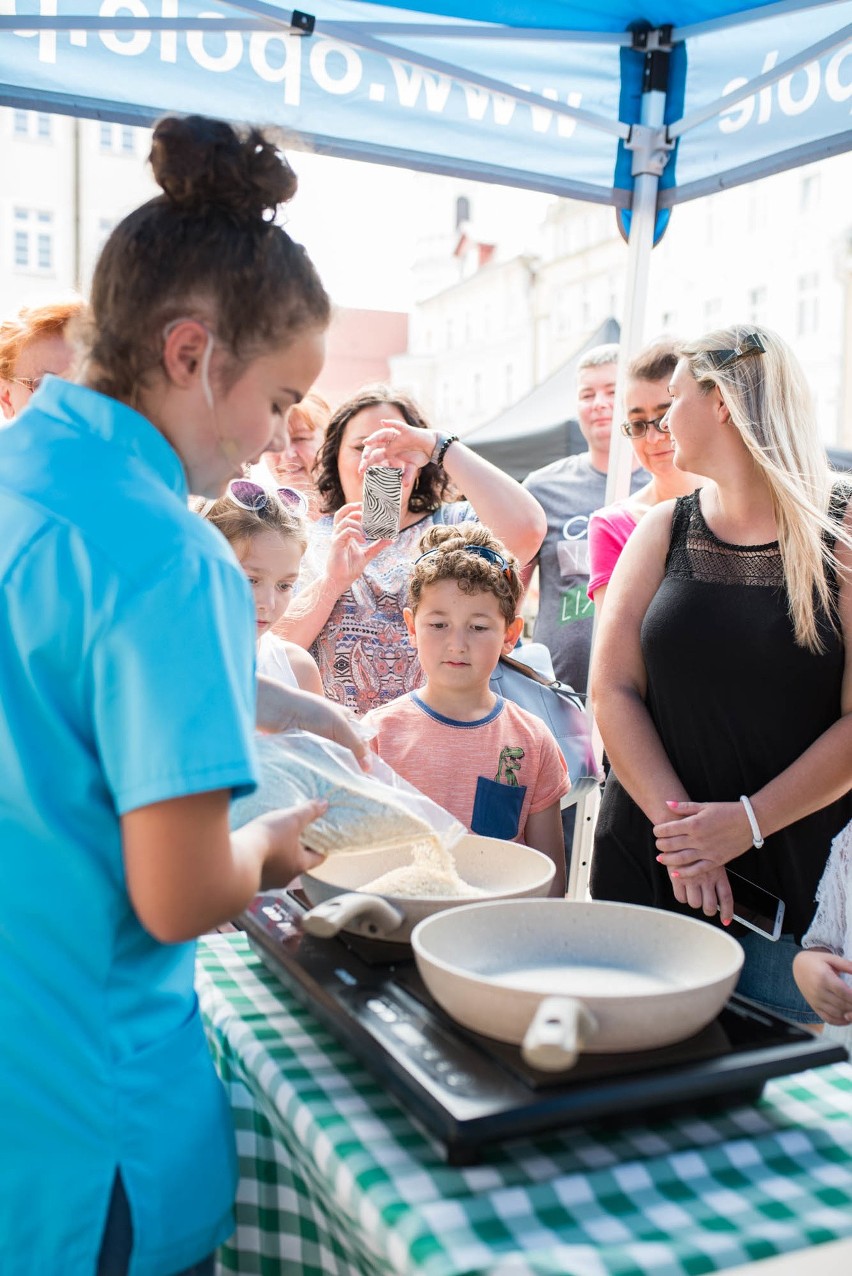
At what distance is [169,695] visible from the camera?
33.7 inches

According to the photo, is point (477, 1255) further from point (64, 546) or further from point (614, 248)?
point (614, 248)

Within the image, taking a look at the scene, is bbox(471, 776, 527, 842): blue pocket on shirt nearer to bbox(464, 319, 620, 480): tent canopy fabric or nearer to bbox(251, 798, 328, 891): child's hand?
bbox(251, 798, 328, 891): child's hand

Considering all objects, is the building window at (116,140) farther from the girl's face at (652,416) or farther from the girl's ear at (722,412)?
the girl's ear at (722,412)

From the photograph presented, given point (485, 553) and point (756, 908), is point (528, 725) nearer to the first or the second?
point (485, 553)

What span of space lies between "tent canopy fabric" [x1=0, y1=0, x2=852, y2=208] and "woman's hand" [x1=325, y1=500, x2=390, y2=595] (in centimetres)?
83

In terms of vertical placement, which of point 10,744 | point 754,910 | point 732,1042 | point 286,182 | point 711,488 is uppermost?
point 286,182

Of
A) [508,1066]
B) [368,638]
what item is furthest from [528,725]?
[508,1066]

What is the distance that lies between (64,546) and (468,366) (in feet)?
119

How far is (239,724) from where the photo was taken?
0.88 metres

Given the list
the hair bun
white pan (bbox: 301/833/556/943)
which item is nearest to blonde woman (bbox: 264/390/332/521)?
white pan (bbox: 301/833/556/943)

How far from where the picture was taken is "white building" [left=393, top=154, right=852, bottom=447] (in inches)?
883

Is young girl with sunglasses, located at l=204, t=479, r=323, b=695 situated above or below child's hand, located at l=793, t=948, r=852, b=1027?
above

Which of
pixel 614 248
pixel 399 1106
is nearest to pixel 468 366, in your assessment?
pixel 614 248

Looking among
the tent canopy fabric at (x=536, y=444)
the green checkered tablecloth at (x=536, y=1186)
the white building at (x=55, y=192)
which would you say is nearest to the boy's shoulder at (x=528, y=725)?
the green checkered tablecloth at (x=536, y=1186)
